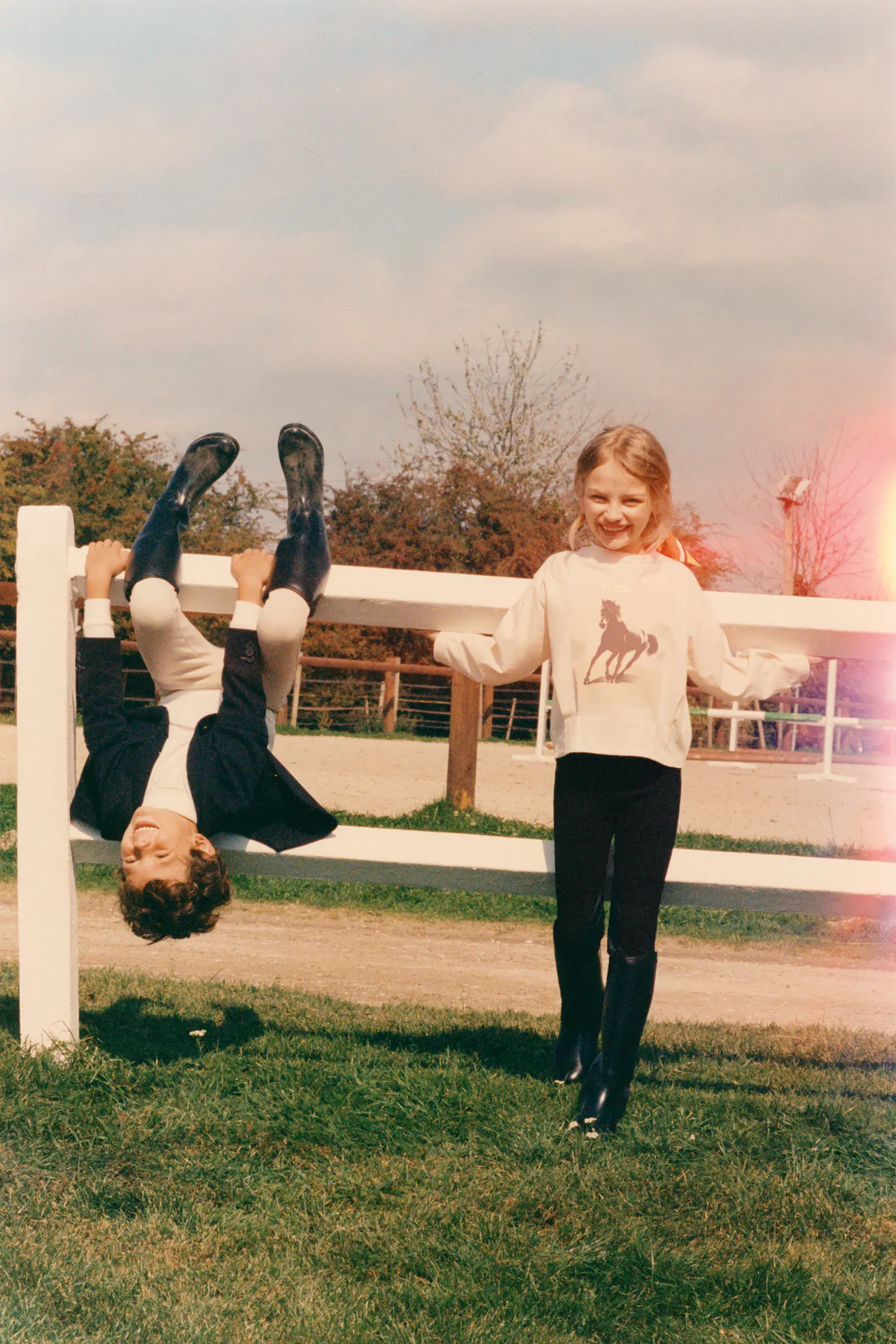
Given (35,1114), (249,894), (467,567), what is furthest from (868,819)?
(467,567)

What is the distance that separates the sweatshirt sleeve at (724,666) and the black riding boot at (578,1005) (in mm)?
712

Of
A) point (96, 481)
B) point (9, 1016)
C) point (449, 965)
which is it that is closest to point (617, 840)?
point (9, 1016)

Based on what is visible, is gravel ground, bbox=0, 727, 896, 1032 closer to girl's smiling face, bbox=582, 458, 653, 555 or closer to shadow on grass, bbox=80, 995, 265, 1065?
shadow on grass, bbox=80, 995, 265, 1065

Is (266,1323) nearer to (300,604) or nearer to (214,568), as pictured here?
(300,604)

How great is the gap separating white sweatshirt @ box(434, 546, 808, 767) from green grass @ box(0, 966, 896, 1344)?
3.05ft

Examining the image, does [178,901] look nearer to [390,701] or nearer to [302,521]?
[302,521]

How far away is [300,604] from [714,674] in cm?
102

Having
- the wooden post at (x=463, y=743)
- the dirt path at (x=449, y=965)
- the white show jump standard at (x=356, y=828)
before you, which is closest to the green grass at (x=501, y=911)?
the dirt path at (x=449, y=965)

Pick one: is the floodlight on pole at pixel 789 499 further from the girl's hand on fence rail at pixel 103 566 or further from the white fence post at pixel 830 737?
the girl's hand on fence rail at pixel 103 566

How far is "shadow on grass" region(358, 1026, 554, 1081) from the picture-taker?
3291 millimetres

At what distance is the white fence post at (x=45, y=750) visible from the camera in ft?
9.98

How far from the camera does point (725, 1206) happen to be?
8.02 feet

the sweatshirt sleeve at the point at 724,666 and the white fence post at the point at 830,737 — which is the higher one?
the sweatshirt sleeve at the point at 724,666

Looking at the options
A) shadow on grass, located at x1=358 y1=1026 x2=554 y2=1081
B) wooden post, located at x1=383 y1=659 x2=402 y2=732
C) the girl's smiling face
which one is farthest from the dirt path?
wooden post, located at x1=383 y1=659 x2=402 y2=732
